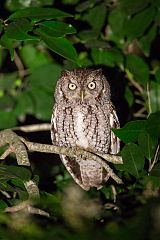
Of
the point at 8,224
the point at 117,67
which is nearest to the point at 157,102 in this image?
the point at 117,67

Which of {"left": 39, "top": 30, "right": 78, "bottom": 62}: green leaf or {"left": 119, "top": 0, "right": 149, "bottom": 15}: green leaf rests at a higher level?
{"left": 119, "top": 0, "right": 149, "bottom": 15}: green leaf

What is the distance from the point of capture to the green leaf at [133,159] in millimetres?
1287

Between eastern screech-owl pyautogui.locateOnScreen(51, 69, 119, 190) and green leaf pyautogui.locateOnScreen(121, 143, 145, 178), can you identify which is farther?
eastern screech-owl pyautogui.locateOnScreen(51, 69, 119, 190)

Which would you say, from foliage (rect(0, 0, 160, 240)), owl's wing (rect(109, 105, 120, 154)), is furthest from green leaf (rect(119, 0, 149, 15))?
owl's wing (rect(109, 105, 120, 154))

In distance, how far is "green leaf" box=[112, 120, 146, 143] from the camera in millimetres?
1300

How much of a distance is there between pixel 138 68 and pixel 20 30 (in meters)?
1.14

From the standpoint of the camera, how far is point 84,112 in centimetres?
214

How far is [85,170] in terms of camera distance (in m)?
2.44

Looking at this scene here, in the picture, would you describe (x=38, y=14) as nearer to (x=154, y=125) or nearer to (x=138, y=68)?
(x=154, y=125)

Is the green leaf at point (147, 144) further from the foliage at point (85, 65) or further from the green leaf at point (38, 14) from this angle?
the green leaf at point (38, 14)

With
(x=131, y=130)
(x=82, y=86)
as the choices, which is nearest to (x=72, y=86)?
(x=82, y=86)

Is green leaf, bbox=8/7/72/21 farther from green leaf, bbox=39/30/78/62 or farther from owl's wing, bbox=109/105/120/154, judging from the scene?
owl's wing, bbox=109/105/120/154

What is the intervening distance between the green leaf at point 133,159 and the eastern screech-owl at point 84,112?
0.84 metres

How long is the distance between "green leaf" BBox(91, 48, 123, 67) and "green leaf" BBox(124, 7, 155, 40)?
12 cm
